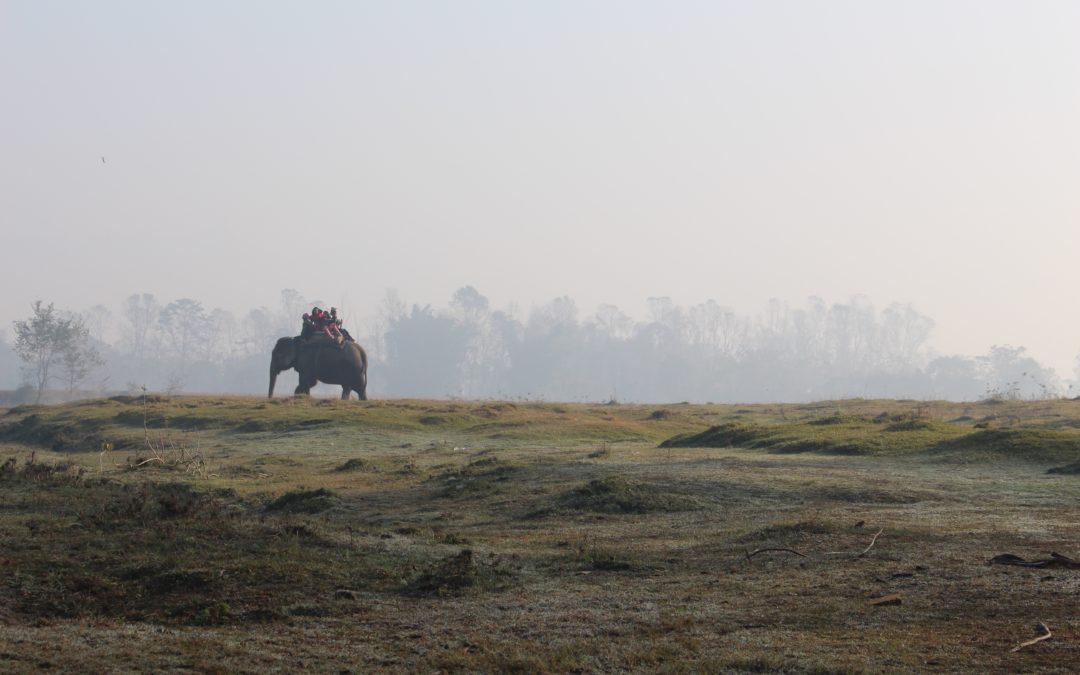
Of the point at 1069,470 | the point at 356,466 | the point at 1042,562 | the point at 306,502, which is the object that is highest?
the point at 1069,470

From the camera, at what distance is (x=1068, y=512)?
16.9 m

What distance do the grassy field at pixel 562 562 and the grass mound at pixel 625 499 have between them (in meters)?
0.05

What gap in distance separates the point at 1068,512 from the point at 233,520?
1192 centimetres

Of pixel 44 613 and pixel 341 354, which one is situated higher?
pixel 341 354

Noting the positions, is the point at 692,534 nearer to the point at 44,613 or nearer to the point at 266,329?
the point at 44,613

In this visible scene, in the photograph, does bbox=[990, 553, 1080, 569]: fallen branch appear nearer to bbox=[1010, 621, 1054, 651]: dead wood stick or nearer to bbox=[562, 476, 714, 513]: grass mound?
bbox=[1010, 621, 1054, 651]: dead wood stick

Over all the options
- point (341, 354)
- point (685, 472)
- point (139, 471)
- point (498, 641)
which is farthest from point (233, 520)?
point (341, 354)

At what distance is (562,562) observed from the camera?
44.3 ft

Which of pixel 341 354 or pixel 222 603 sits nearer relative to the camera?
pixel 222 603

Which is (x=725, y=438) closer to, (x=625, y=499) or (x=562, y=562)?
(x=625, y=499)

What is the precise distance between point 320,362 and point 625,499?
130 ft

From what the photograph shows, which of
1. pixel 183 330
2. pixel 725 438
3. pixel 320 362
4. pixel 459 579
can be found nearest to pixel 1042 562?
pixel 459 579

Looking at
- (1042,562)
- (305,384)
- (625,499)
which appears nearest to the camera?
(1042,562)

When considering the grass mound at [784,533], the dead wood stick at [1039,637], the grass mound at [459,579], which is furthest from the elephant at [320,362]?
the dead wood stick at [1039,637]
